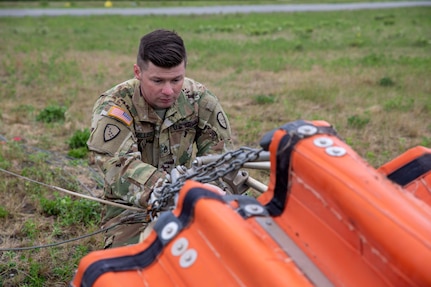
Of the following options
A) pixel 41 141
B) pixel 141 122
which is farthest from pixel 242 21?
pixel 141 122

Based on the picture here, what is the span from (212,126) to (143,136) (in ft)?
1.42

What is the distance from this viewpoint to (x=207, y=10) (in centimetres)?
2523

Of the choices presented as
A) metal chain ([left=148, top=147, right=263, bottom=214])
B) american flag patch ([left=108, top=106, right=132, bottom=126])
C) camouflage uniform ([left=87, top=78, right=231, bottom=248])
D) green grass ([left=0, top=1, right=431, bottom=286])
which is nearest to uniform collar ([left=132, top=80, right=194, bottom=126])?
camouflage uniform ([left=87, top=78, right=231, bottom=248])

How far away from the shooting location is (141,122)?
3.37m

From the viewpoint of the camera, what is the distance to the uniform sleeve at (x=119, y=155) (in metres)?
2.95

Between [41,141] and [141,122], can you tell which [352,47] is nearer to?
[41,141]

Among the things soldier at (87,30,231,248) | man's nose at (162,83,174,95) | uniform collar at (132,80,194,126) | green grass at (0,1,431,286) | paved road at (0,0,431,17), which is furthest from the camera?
paved road at (0,0,431,17)

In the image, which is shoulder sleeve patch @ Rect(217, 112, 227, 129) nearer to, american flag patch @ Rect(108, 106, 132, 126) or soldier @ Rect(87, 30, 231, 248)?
soldier @ Rect(87, 30, 231, 248)

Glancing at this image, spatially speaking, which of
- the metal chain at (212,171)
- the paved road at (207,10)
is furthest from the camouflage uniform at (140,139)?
the paved road at (207,10)

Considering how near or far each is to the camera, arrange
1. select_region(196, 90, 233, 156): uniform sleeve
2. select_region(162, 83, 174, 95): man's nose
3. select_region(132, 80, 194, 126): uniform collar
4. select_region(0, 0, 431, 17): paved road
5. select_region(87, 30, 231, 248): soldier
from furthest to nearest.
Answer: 1. select_region(0, 0, 431, 17): paved road
2. select_region(196, 90, 233, 156): uniform sleeve
3. select_region(132, 80, 194, 126): uniform collar
4. select_region(162, 83, 174, 95): man's nose
5. select_region(87, 30, 231, 248): soldier

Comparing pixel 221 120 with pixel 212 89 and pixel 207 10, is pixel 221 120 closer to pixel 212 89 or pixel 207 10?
pixel 212 89

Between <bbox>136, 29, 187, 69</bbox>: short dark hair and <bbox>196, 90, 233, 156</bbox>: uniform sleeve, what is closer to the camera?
<bbox>136, 29, 187, 69</bbox>: short dark hair

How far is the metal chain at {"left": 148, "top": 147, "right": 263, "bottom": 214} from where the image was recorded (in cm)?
216

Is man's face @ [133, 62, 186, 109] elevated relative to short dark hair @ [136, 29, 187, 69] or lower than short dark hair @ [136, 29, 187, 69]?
lower
